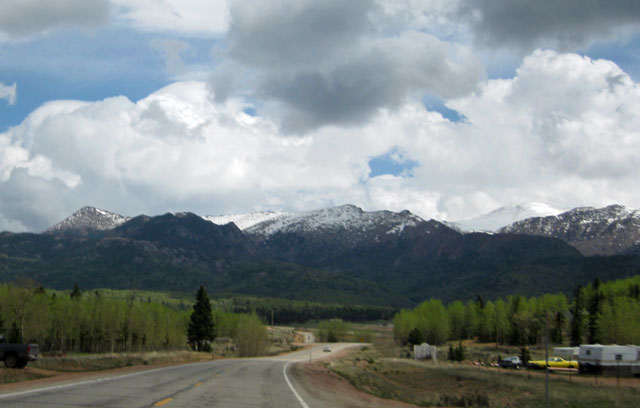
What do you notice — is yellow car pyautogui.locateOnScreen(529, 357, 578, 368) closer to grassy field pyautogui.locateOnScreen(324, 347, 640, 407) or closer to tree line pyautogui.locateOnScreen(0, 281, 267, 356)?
grassy field pyautogui.locateOnScreen(324, 347, 640, 407)

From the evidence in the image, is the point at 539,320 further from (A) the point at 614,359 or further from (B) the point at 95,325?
(B) the point at 95,325

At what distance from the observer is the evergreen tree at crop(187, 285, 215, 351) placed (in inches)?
4151

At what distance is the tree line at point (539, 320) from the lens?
97.1 meters

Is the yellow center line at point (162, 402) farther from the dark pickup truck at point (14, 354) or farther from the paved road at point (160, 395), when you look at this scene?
the dark pickup truck at point (14, 354)

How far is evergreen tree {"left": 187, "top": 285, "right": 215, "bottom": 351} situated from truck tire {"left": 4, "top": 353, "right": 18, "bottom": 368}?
70.9 m

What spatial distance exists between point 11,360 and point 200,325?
2813 inches

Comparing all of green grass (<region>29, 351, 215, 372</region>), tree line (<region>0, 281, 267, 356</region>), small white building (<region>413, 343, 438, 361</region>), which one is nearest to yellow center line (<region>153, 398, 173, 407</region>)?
green grass (<region>29, 351, 215, 372</region>)

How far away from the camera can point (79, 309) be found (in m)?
102

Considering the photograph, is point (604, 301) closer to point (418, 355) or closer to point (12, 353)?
point (418, 355)

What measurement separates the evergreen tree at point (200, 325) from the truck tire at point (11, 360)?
70924 mm

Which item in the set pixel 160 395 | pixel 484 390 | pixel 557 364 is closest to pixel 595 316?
pixel 557 364

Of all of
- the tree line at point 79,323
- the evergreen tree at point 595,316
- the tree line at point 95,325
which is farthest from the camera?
the evergreen tree at point 595,316

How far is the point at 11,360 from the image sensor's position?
35.4 metres

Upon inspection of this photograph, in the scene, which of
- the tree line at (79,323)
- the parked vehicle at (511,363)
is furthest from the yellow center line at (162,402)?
the tree line at (79,323)
